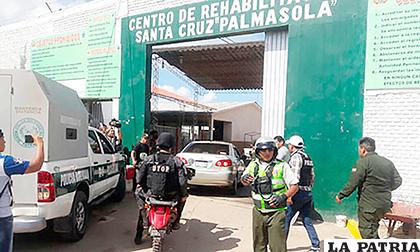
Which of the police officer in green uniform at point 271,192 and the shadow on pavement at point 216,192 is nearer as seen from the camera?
the police officer in green uniform at point 271,192

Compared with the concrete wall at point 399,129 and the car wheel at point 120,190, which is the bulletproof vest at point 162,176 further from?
the concrete wall at point 399,129

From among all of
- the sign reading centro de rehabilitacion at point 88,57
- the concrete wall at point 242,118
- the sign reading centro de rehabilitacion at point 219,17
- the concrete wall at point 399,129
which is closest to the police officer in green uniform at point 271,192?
the concrete wall at point 399,129

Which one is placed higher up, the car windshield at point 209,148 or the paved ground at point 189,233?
the car windshield at point 209,148

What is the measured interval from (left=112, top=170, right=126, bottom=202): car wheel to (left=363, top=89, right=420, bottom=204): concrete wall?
5370 mm

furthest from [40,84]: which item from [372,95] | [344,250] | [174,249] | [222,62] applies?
[222,62]

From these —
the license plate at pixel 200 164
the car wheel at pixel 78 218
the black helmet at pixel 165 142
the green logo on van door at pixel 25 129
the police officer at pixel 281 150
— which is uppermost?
the green logo on van door at pixel 25 129

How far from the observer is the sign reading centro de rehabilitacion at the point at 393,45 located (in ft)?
21.2

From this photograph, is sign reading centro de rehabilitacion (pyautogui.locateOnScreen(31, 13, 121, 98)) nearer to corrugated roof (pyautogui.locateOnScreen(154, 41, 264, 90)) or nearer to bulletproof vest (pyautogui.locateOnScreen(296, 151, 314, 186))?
corrugated roof (pyautogui.locateOnScreen(154, 41, 264, 90))

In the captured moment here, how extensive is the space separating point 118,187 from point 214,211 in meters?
2.29

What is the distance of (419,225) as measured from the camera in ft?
21.1

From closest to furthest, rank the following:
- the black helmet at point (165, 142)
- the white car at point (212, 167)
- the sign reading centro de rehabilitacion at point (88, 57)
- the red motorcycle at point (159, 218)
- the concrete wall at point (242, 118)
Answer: the red motorcycle at point (159, 218)
the black helmet at point (165, 142)
the white car at point (212, 167)
the sign reading centro de rehabilitacion at point (88, 57)
the concrete wall at point (242, 118)

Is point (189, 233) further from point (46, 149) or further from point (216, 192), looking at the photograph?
point (216, 192)

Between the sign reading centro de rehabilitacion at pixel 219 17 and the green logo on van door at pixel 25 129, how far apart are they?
540cm

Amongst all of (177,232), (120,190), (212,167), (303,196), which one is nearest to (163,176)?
(177,232)
